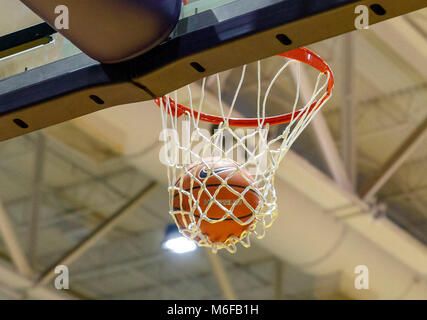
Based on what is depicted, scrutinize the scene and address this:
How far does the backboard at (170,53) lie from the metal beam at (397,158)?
428cm

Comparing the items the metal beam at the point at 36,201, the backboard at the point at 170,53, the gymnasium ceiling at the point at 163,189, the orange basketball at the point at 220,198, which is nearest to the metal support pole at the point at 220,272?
the gymnasium ceiling at the point at 163,189

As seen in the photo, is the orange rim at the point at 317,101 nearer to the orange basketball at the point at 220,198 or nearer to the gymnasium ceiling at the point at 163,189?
the orange basketball at the point at 220,198

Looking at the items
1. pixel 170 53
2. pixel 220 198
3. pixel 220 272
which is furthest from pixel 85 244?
pixel 170 53

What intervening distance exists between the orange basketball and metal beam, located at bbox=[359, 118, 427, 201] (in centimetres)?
347

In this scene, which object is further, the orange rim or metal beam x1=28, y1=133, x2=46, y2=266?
metal beam x1=28, y1=133, x2=46, y2=266

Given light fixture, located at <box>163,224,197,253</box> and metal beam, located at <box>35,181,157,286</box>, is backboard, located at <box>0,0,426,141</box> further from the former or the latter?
metal beam, located at <box>35,181,157,286</box>

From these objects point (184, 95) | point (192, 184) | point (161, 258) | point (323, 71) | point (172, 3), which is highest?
point (161, 258)

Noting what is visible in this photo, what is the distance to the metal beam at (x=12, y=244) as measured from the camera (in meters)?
7.21

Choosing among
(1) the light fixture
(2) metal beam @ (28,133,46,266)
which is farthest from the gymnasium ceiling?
(1) the light fixture

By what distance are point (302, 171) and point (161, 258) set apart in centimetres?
567

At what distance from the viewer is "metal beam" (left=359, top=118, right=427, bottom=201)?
6.75 meters
